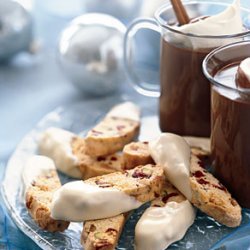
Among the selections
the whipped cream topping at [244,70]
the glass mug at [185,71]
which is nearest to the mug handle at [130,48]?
the glass mug at [185,71]

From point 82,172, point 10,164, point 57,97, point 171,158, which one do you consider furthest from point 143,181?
point 57,97

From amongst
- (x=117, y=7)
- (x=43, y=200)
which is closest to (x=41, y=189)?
(x=43, y=200)

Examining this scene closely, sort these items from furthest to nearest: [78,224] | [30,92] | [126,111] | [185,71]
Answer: [30,92] → [126,111] → [185,71] → [78,224]

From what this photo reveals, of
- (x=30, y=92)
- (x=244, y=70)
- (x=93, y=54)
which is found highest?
(x=244, y=70)

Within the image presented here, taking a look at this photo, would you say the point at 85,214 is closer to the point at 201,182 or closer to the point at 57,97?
the point at 201,182

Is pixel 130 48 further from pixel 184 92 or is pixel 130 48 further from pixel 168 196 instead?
pixel 168 196

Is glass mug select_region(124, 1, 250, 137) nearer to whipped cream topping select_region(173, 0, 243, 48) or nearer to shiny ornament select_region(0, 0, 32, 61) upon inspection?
whipped cream topping select_region(173, 0, 243, 48)
